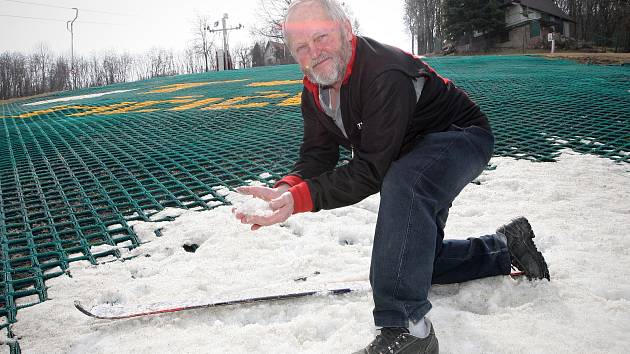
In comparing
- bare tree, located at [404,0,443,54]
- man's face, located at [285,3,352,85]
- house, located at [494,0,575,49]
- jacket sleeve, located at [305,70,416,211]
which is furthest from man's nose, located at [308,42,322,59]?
bare tree, located at [404,0,443,54]

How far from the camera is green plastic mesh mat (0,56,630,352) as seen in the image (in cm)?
260

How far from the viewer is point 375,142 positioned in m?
1.41

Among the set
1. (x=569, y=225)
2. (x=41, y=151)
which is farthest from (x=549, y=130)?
(x=41, y=151)

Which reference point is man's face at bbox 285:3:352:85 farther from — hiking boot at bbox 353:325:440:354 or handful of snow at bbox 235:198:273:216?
hiking boot at bbox 353:325:440:354

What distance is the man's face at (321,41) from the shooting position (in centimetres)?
152

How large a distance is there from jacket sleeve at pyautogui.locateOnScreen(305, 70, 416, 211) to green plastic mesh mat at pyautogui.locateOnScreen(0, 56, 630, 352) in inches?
52.0

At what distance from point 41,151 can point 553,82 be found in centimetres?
792

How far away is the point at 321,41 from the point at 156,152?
339 centimetres

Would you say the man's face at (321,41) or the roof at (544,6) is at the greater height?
the roof at (544,6)

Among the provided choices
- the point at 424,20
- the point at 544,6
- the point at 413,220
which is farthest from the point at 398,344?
the point at 424,20

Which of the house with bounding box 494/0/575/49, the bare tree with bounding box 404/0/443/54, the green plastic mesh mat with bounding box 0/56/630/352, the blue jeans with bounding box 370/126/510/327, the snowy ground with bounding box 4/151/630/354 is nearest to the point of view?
the blue jeans with bounding box 370/126/510/327

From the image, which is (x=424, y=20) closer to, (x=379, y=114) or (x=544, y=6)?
(x=544, y=6)

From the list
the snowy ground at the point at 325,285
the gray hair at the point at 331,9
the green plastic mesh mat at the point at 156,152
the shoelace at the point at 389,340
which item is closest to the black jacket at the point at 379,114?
the gray hair at the point at 331,9

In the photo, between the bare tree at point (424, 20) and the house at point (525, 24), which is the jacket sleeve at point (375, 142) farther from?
the bare tree at point (424, 20)
